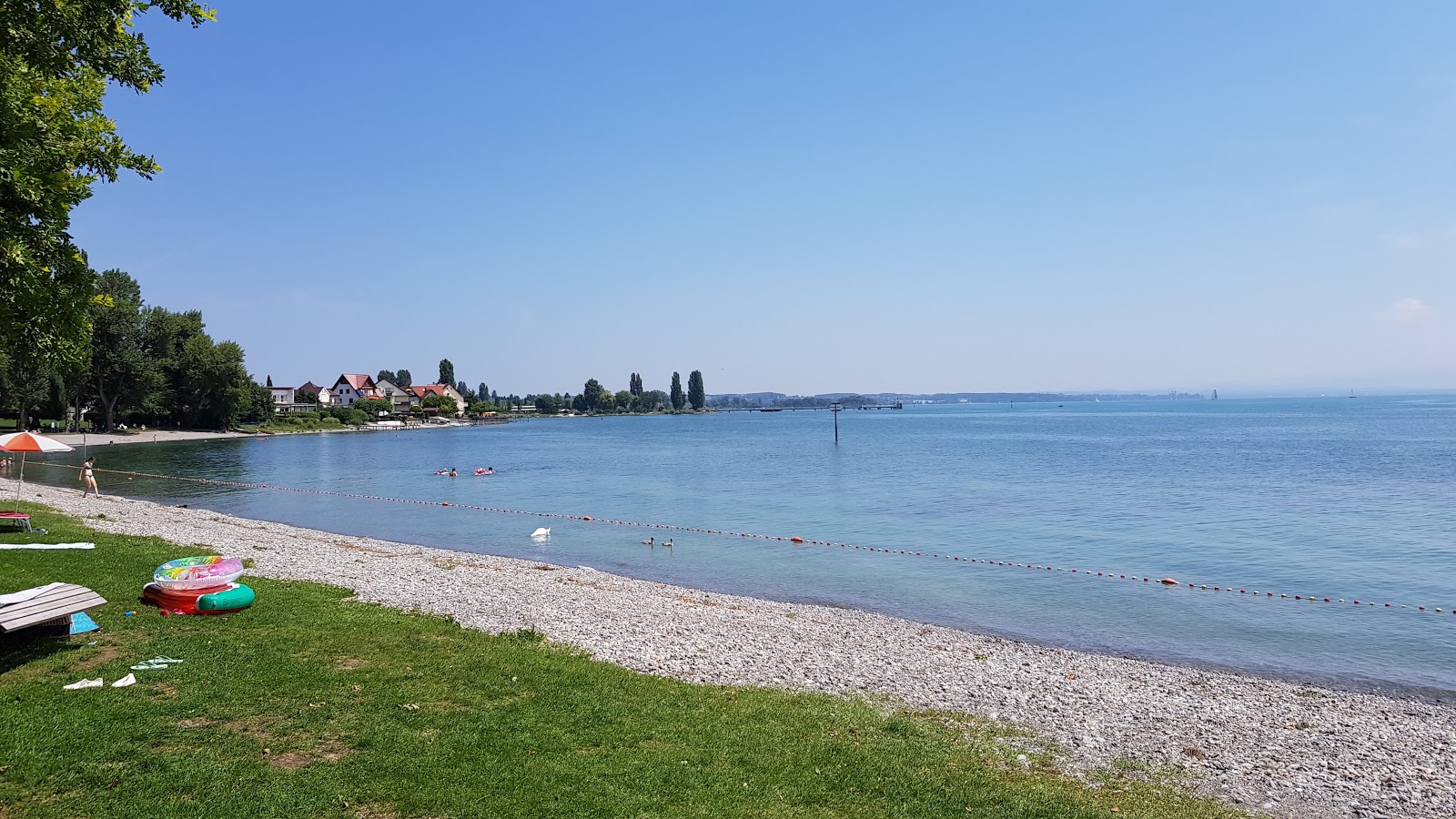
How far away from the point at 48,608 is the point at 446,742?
6227 mm

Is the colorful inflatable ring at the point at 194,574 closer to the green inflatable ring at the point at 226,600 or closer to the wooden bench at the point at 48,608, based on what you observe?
the green inflatable ring at the point at 226,600

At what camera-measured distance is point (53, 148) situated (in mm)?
9281

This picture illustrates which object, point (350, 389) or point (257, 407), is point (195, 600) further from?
point (350, 389)

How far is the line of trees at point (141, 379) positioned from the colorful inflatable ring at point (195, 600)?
9132 centimetres

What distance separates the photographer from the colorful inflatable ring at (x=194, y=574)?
13.7 metres

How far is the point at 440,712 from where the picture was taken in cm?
987

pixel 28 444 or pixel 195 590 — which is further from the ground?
pixel 28 444

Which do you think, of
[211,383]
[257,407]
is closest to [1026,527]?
[211,383]

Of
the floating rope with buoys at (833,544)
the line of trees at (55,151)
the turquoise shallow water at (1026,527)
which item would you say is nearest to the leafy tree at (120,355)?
the turquoise shallow water at (1026,527)

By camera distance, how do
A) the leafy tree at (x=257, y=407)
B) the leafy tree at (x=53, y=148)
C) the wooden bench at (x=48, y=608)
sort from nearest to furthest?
the leafy tree at (x=53, y=148), the wooden bench at (x=48, y=608), the leafy tree at (x=257, y=407)

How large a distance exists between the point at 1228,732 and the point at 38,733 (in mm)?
16039

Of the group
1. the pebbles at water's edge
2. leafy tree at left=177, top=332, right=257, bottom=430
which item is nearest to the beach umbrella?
the pebbles at water's edge

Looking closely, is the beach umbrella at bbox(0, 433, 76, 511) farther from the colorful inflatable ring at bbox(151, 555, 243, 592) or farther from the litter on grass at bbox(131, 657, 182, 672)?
the litter on grass at bbox(131, 657, 182, 672)

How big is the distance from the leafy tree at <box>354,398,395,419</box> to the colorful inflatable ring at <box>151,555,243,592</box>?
170m
